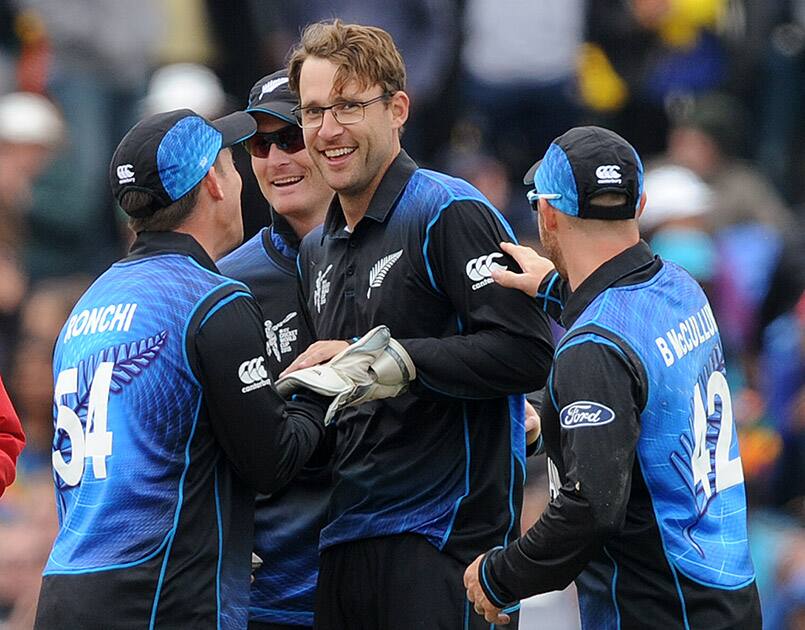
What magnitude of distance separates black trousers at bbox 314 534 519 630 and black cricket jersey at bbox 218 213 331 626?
234 millimetres

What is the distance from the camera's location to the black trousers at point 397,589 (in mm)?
5027

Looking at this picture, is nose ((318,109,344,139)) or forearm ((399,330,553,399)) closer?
forearm ((399,330,553,399))

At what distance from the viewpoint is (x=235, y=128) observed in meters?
5.12

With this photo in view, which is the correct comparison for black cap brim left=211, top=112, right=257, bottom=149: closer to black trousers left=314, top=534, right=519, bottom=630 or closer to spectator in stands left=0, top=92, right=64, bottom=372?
black trousers left=314, top=534, right=519, bottom=630

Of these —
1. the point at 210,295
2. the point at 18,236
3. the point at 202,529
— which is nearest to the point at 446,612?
the point at 202,529

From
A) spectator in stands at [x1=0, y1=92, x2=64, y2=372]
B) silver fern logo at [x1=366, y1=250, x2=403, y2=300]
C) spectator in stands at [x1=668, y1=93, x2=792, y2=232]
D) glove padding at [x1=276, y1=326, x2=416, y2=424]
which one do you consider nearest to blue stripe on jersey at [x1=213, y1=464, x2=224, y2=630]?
glove padding at [x1=276, y1=326, x2=416, y2=424]

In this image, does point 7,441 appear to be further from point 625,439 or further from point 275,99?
point 625,439

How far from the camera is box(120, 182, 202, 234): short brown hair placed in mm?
4801

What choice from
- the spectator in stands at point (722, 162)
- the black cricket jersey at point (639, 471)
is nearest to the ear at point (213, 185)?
the black cricket jersey at point (639, 471)

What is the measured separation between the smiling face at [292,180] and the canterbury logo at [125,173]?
96cm

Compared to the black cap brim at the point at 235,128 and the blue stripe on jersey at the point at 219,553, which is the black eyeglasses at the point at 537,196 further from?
the blue stripe on jersey at the point at 219,553

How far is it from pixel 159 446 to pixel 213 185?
0.80 meters

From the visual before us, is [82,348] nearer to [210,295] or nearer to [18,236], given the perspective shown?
[210,295]

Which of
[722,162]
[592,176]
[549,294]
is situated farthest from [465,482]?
[722,162]
